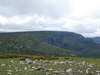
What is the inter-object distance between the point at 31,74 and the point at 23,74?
0.73 meters

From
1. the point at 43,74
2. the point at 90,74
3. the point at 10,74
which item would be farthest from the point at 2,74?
the point at 90,74

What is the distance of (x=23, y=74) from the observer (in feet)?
53.6

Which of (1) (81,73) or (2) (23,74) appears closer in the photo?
(2) (23,74)

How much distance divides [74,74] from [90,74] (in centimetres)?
185

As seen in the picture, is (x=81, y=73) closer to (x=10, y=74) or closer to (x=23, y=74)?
(x=23, y=74)

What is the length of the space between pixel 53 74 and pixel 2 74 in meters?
4.67

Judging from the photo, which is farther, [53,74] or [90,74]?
[90,74]

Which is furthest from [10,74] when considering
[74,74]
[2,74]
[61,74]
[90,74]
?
[90,74]

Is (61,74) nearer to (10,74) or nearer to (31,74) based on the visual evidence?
(31,74)

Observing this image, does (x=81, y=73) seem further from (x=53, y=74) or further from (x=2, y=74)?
(x=2, y=74)

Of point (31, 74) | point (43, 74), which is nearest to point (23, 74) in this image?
point (31, 74)

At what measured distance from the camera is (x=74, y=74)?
1680 centimetres

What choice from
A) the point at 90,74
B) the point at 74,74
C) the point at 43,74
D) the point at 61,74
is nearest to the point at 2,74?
the point at 43,74

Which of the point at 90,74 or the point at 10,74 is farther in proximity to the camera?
the point at 90,74
